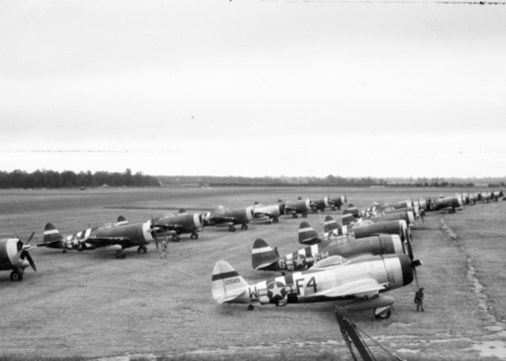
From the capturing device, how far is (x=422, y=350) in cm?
1312

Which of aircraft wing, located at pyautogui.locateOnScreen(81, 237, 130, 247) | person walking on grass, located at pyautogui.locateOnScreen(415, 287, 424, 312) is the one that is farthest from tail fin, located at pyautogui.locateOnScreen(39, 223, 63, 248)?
person walking on grass, located at pyautogui.locateOnScreen(415, 287, 424, 312)

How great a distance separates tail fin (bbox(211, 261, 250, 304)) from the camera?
57.5ft

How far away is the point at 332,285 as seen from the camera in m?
17.1

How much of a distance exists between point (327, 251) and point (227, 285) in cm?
560

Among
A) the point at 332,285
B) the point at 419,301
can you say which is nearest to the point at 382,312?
the point at 419,301

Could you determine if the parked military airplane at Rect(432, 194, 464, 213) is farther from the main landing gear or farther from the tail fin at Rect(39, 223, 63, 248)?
the main landing gear

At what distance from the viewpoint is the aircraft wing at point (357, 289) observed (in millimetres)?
16578

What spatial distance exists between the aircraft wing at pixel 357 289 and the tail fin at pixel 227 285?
2.66m

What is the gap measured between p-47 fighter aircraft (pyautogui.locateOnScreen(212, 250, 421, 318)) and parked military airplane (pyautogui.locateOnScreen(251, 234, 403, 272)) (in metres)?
2.84

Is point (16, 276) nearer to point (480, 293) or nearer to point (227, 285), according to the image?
point (227, 285)

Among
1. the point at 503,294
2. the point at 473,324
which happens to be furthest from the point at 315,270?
the point at 503,294

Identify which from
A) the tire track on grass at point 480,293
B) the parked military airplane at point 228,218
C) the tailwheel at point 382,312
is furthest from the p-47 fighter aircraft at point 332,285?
the parked military airplane at point 228,218

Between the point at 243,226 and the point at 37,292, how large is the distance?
26.5 meters

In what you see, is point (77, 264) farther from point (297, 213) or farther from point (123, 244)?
point (297, 213)
